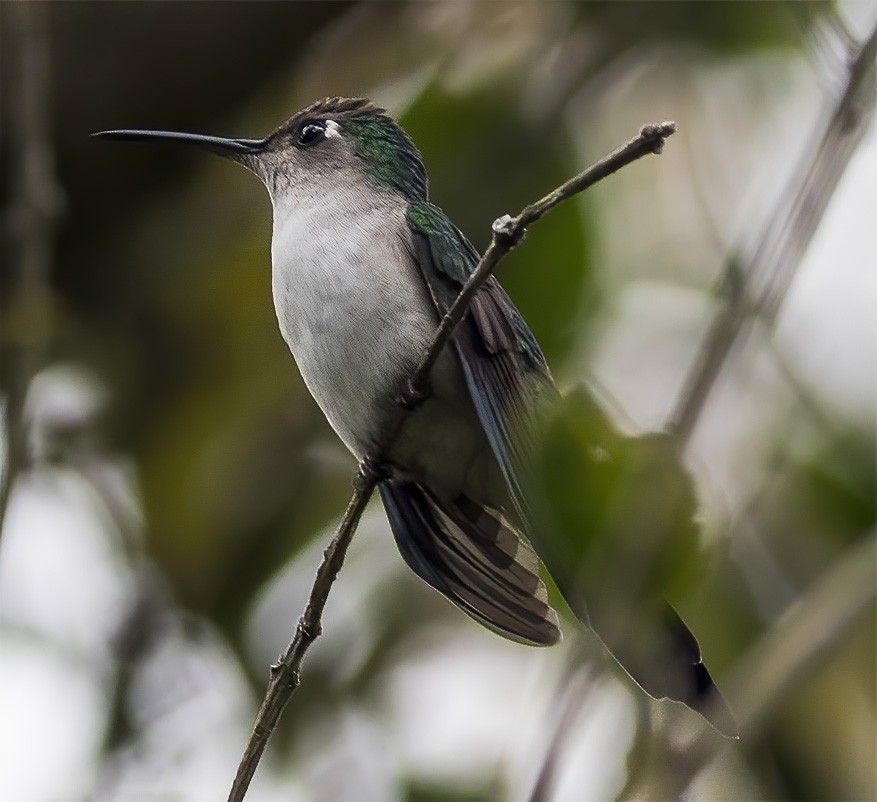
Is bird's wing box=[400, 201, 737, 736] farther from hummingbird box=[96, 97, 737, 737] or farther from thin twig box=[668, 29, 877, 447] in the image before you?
thin twig box=[668, 29, 877, 447]

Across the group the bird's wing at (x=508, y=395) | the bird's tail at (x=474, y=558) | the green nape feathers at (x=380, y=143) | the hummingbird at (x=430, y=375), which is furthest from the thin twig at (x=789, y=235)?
the green nape feathers at (x=380, y=143)

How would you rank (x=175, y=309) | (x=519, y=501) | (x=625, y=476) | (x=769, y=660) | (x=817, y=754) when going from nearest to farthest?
(x=625, y=476), (x=519, y=501), (x=769, y=660), (x=817, y=754), (x=175, y=309)

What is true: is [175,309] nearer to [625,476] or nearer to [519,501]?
[519,501]

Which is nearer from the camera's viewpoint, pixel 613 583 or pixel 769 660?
pixel 613 583

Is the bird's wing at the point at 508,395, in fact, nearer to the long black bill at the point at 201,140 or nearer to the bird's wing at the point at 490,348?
the bird's wing at the point at 490,348

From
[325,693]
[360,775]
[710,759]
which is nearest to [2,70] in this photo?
[325,693]

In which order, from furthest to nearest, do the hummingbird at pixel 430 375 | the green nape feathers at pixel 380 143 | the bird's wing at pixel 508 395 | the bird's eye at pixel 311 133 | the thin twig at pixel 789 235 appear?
1. the bird's eye at pixel 311 133
2. the green nape feathers at pixel 380 143
3. the hummingbird at pixel 430 375
4. the bird's wing at pixel 508 395
5. the thin twig at pixel 789 235

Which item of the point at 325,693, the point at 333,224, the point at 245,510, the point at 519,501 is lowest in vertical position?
the point at 325,693

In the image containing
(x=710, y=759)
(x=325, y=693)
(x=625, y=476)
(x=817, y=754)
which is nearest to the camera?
(x=710, y=759)
